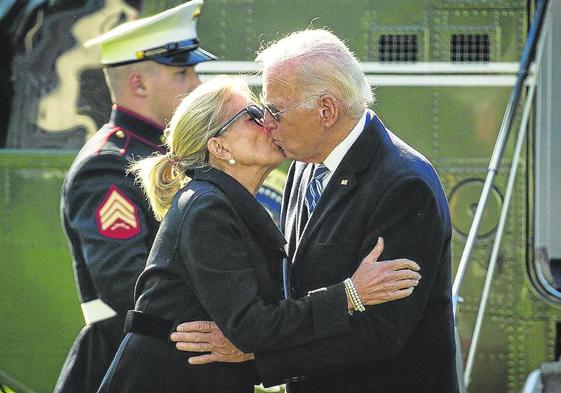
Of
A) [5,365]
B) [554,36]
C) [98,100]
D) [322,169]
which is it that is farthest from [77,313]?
[554,36]

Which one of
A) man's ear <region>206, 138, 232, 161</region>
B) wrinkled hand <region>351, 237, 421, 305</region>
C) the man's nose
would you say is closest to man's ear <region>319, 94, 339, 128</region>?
the man's nose

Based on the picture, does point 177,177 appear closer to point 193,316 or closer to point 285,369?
point 193,316

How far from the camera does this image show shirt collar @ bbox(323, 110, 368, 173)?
120 inches

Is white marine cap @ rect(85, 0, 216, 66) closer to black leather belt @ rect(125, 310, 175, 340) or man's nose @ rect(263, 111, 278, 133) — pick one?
man's nose @ rect(263, 111, 278, 133)

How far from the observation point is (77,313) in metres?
4.91

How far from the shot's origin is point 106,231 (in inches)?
148

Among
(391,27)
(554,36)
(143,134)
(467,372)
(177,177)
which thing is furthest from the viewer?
(554,36)

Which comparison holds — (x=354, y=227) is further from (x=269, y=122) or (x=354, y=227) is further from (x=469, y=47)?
(x=469, y=47)

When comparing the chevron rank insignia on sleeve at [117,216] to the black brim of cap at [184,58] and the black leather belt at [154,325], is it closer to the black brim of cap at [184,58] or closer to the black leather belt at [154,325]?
the black brim of cap at [184,58]

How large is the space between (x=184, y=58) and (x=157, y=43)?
0.40ft

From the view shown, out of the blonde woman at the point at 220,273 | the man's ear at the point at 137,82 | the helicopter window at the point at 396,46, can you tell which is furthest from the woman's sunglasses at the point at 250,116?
Result: the helicopter window at the point at 396,46

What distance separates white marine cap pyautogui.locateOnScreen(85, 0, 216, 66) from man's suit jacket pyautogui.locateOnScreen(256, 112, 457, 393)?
1387mm

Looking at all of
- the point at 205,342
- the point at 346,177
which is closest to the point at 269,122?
the point at 346,177

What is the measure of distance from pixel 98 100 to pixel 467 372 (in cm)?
204
